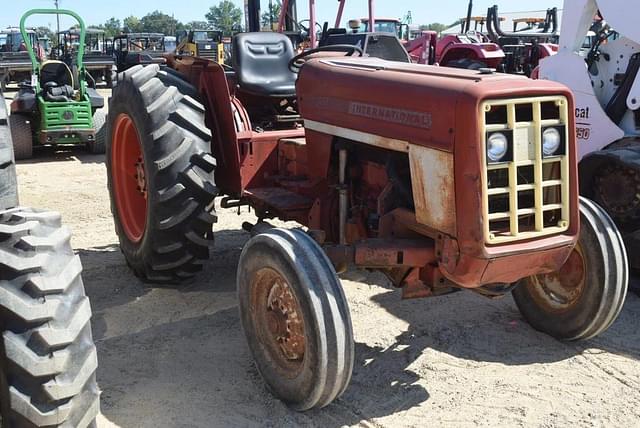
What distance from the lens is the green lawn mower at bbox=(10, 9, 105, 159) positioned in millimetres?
9852

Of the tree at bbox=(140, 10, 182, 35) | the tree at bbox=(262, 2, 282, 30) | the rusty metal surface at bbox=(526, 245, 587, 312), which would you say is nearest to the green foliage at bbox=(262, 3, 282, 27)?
the tree at bbox=(262, 2, 282, 30)

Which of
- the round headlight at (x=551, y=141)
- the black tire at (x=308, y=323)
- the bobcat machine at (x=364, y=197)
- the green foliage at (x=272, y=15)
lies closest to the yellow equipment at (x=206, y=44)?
the green foliage at (x=272, y=15)

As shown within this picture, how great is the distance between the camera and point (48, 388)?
2.20m

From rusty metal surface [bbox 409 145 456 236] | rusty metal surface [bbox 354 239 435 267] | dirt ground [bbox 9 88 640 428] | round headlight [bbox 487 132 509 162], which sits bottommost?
dirt ground [bbox 9 88 640 428]

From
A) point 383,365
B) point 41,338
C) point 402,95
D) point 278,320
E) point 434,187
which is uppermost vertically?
point 402,95

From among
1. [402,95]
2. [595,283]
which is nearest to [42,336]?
[402,95]

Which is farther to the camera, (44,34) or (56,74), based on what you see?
(44,34)

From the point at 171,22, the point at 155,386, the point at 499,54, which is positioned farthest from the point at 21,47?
the point at 171,22

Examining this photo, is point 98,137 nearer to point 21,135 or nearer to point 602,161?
point 21,135

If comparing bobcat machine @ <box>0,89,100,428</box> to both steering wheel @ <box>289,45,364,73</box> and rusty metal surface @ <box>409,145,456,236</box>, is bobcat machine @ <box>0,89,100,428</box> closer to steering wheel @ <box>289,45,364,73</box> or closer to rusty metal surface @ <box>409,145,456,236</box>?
rusty metal surface @ <box>409,145,456,236</box>

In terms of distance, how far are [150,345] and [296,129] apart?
1.83 metres

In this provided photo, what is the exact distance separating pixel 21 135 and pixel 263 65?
6093 mm

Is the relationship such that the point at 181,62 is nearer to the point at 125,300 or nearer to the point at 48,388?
the point at 125,300

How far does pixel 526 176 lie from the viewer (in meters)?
3.02
